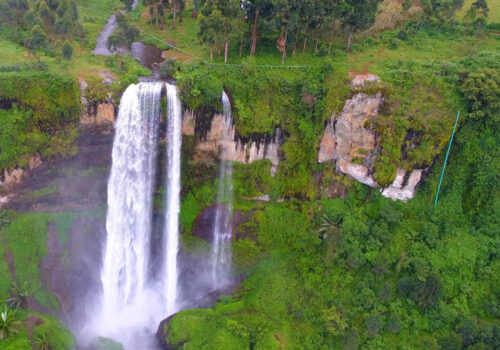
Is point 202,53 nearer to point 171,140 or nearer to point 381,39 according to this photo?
point 171,140

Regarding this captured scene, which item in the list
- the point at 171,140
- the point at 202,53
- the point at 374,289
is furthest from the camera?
the point at 202,53

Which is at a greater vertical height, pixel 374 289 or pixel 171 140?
pixel 171 140

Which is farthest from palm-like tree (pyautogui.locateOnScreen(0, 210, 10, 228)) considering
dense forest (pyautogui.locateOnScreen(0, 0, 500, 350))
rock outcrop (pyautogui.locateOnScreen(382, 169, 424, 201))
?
rock outcrop (pyautogui.locateOnScreen(382, 169, 424, 201))

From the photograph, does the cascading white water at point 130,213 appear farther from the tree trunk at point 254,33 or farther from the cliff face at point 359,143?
the cliff face at point 359,143

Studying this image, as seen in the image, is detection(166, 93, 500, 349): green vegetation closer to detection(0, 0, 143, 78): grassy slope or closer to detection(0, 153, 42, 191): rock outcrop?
detection(0, 153, 42, 191): rock outcrop

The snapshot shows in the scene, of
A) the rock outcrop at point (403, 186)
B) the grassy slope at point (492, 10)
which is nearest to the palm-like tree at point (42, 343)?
the rock outcrop at point (403, 186)

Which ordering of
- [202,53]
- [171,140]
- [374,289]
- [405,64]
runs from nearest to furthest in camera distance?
1. [374,289]
2. [171,140]
3. [405,64]
4. [202,53]

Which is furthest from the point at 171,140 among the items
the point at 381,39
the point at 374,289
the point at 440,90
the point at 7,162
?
the point at 381,39

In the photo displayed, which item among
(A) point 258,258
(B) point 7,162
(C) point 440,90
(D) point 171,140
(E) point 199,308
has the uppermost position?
(C) point 440,90
